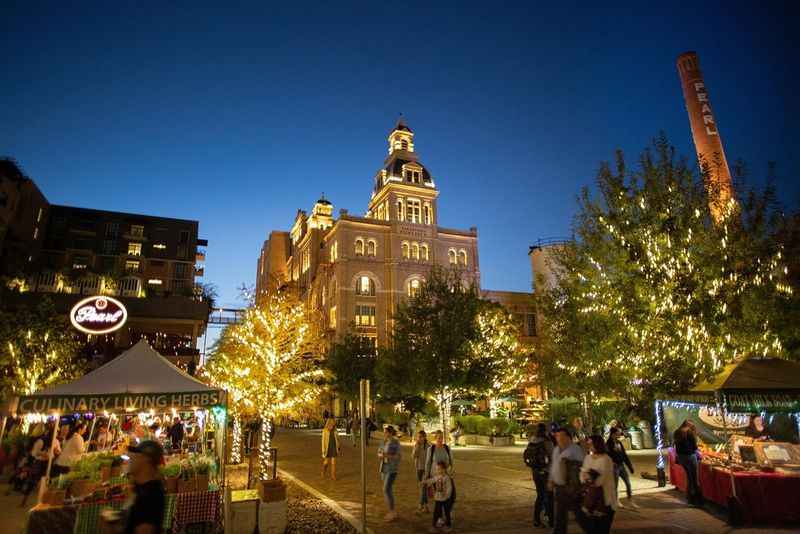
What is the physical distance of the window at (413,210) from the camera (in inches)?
2371

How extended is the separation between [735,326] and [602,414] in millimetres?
13976

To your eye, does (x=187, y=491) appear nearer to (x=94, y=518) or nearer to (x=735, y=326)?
(x=94, y=518)

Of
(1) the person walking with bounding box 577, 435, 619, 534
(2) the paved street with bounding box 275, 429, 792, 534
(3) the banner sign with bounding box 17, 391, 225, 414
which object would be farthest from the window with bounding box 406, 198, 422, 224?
(1) the person walking with bounding box 577, 435, 619, 534

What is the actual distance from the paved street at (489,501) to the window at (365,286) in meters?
36.4

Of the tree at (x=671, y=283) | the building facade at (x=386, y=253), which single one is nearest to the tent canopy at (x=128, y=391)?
the tree at (x=671, y=283)

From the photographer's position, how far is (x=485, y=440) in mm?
26844

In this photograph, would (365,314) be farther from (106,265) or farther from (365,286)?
(106,265)

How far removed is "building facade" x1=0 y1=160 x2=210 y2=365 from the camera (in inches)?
1400

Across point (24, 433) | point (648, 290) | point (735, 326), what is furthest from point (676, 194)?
point (24, 433)

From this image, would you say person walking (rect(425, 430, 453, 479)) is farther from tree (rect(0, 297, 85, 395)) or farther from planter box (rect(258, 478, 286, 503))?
tree (rect(0, 297, 85, 395))

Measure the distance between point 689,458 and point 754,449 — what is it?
139 centimetres

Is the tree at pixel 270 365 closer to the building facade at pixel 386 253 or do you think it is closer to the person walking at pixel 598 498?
the person walking at pixel 598 498

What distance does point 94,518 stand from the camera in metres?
8.01

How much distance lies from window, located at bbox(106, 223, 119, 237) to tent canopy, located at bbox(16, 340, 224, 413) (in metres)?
63.3
